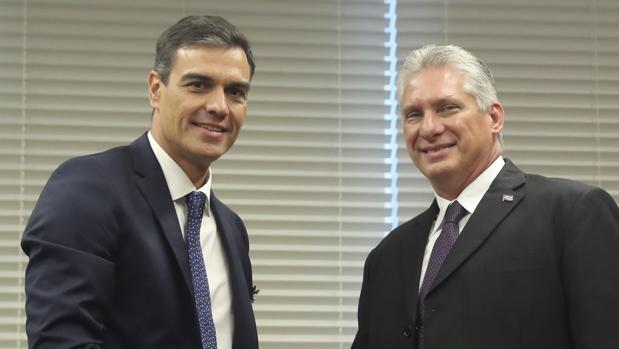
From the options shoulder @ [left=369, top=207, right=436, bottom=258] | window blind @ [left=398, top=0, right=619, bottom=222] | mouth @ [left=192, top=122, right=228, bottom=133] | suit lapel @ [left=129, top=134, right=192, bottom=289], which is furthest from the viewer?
window blind @ [left=398, top=0, right=619, bottom=222]

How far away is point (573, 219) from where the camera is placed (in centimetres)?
211

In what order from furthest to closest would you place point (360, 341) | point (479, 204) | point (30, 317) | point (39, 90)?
point (39, 90), point (360, 341), point (479, 204), point (30, 317)

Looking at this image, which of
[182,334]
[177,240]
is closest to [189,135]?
[177,240]

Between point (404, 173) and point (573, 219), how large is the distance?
114 cm

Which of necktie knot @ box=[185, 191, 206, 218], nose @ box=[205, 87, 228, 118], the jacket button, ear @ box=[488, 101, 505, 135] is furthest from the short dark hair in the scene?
the jacket button

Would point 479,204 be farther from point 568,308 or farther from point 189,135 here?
point 189,135

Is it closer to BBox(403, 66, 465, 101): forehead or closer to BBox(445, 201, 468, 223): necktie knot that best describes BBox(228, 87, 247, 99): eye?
BBox(403, 66, 465, 101): forehead

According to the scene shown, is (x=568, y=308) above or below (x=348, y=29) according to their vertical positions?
below

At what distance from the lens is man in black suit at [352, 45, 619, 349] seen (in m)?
2.07

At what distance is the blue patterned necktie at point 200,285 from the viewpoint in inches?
74.7

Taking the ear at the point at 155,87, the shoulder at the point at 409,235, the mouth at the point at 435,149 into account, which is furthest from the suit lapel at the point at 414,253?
the ear at the point at 155,87

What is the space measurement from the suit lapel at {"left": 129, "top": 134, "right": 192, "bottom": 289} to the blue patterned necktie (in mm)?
26

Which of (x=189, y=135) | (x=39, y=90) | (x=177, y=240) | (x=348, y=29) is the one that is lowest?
(x=177, y=240)

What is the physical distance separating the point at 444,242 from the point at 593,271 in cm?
38
